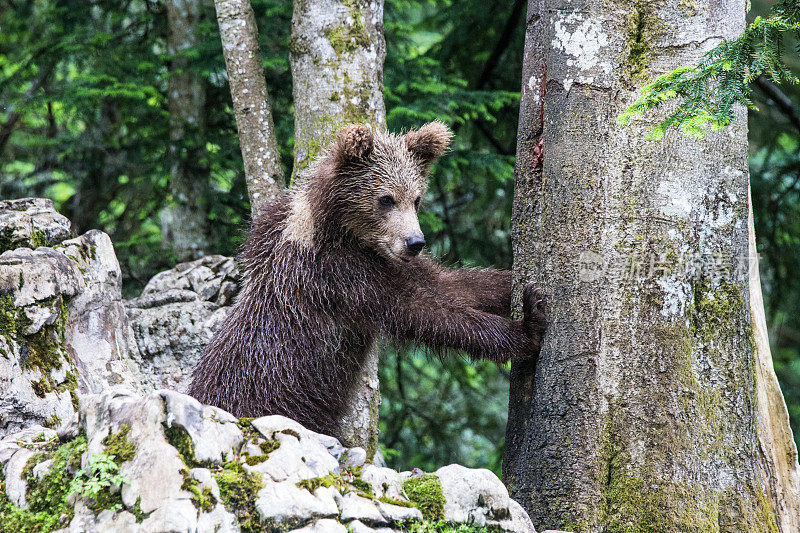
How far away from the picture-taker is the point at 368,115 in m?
6.05

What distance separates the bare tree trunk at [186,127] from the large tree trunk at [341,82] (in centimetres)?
268

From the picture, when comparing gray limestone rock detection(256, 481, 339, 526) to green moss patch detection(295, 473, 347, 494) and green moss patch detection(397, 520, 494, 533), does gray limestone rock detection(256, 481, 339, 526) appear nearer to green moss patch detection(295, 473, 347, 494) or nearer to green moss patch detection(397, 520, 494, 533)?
green moss patch detection(295, 473, 347, 494)

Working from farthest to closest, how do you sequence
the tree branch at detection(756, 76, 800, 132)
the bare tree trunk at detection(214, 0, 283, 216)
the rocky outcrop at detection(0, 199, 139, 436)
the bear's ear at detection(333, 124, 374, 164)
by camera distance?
the tree branch at detection(756, 76, 800, 132) < the bare tree trunk at detection(214, 0, 283, 216) < the bear's ear at detection(333, 124, 374, 164) < the rocky outcrop at detection(0, 199, 139, 436)

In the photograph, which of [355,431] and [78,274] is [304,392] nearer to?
[355,431]

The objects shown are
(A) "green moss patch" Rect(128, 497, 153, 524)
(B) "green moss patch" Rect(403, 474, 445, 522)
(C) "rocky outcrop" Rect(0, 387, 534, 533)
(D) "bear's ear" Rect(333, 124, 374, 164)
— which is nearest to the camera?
(A) "green moss patch" Rect(128, 497, 153, 524)

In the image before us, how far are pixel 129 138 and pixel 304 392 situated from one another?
578cm

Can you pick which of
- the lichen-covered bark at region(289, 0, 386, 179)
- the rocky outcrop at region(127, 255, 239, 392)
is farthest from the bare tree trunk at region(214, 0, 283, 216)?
the rocky outcrop at region(127, 255, 239, 392)

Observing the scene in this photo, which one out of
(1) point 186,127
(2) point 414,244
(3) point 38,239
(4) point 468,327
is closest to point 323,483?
(4) point 468,327

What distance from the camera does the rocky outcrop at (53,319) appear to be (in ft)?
16.1

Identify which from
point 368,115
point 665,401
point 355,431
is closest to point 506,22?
point 368,115

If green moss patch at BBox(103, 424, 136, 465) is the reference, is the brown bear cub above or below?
above

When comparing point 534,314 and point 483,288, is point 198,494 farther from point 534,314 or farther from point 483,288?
point 483,288

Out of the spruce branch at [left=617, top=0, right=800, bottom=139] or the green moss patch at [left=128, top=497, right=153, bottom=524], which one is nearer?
the spruce branch at [left=617, top=0, right=800, bottom=139]

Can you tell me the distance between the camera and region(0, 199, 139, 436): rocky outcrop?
490cm
